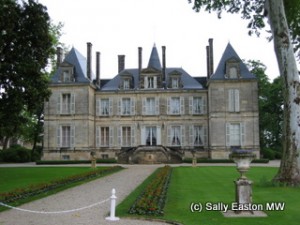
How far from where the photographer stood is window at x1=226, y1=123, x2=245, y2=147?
106ft

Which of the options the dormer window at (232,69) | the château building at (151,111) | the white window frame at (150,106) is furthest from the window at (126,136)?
the dormer window at (232,69)

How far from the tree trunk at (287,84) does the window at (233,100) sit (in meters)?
18.7

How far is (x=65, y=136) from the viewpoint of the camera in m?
33.9

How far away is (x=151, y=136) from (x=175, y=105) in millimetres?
3339

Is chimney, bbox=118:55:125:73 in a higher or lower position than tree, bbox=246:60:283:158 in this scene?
higher

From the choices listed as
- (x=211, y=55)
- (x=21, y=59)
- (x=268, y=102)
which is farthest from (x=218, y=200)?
(x=268, y=102)

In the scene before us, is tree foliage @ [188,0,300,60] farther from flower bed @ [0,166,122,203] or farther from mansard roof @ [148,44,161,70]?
mansard roof @ [148,44,161,70]

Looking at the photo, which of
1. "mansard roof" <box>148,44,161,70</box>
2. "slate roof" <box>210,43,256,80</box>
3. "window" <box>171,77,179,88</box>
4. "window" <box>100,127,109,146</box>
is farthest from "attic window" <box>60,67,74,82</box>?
"slate roof" <box>210,43,256,80</box>

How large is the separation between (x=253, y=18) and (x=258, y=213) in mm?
10024

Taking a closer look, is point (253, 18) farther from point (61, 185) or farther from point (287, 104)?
point (61, 185)

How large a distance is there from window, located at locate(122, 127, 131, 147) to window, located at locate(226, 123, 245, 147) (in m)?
8.28

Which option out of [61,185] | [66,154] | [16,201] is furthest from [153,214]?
[66,154]

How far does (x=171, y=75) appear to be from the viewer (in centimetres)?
3522

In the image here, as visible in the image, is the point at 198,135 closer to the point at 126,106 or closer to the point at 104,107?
the point at 126,106
